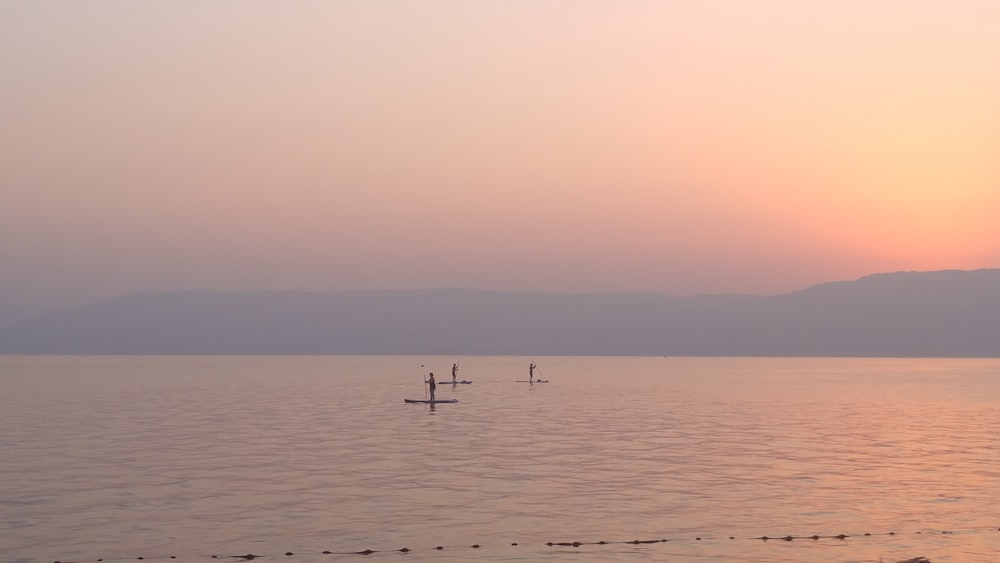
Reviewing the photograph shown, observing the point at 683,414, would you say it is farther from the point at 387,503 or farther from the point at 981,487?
the point at 387,503

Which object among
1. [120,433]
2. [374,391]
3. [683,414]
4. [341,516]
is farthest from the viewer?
[374,391]

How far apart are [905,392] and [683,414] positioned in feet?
184

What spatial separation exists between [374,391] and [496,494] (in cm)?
8641

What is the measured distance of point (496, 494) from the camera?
3488cm

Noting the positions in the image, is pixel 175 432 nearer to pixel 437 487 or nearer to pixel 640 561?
pixel 437 487

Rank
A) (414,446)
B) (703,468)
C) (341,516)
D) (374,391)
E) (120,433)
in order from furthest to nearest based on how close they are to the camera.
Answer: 1. (374,391)
2. (120,433)
3. (414,446)
4. (703,468)
5. (341,516)

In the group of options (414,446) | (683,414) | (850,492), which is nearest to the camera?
(850,492)

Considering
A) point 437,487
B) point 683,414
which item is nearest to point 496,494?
point 437,487

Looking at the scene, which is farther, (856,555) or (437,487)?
(437,487)

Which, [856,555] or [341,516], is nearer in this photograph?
[856,555]

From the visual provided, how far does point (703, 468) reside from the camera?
139 feet

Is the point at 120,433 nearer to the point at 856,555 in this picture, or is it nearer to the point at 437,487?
the point at 437,487

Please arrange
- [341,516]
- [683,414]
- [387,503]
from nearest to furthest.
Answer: [341,516] → [387,503] → [683,414]

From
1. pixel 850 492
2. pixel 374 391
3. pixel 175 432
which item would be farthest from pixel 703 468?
pixel 374 391
